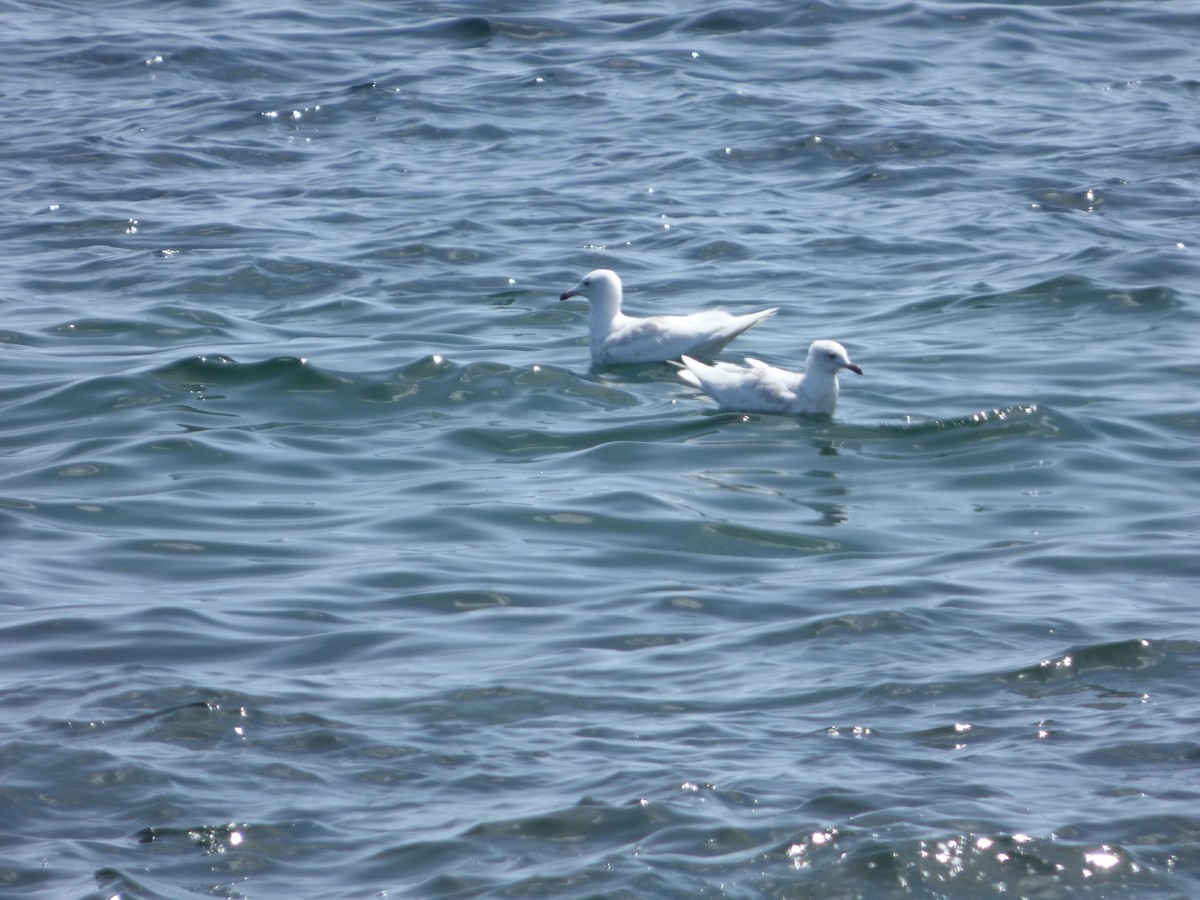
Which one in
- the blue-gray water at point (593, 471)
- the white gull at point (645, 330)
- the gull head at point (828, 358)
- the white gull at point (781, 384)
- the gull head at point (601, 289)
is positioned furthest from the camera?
the gull head at point (601, 289)

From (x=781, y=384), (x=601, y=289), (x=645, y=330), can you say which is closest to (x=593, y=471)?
(x=781, y=384)

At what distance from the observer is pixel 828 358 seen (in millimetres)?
11039

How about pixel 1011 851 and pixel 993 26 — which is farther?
pixel 993 26

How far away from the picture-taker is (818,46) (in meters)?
21.1

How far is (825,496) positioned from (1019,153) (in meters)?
8.57

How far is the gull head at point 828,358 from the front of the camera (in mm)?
10977

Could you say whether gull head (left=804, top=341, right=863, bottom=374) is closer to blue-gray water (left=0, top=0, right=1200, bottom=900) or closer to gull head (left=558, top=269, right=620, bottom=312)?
blue-gray water (left=0, top=0, right=1200, bottom=900)

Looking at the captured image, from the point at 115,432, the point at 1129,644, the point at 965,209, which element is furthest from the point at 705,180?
the point at 1129,644

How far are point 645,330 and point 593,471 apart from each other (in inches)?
109

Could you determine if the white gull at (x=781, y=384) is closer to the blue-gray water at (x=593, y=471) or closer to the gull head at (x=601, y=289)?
the blue-gray water at (x=593, y=471)

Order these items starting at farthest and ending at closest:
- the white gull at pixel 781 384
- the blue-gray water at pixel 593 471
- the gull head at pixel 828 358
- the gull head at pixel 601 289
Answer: the gull head at pixel 601 289
the white gull at pixel 781 384
the gull head at pixel 828 358
the blue-gray water at pixel 593 471

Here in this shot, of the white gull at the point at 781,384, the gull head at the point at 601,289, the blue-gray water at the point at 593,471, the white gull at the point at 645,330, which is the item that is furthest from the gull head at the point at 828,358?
the gull head at the point at 601,289

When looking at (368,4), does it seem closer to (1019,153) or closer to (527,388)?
(1019,153)

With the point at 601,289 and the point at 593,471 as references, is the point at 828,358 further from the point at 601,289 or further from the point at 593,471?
the point at 601,289
